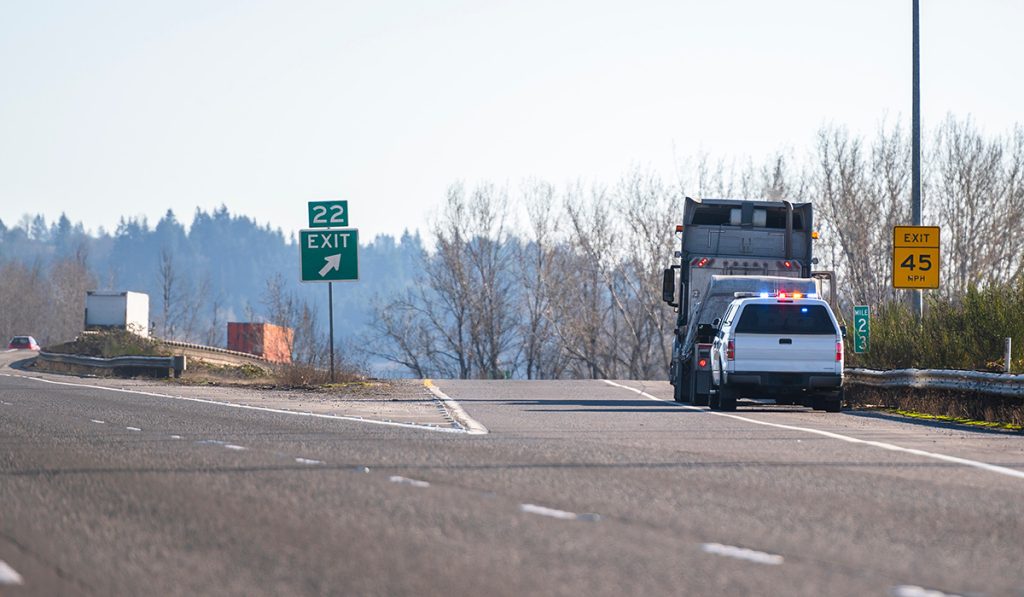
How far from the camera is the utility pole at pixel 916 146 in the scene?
89.3 ft

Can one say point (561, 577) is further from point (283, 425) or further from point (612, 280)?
point (612, 280)

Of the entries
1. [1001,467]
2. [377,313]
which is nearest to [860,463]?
[1001,467]

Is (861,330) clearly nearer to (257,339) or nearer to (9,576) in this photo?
(9,576)

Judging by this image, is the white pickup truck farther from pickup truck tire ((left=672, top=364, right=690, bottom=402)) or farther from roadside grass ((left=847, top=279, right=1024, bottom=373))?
pickup truck tire ((left=672, top=364, right=690, bottom=402))

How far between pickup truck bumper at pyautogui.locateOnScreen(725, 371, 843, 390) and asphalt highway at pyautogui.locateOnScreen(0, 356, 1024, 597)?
6185mm

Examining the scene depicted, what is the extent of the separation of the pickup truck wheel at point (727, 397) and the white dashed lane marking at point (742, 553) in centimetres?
1582

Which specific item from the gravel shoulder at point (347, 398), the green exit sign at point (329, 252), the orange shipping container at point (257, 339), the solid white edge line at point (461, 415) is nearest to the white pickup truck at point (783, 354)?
the solid white edge line at point (461, 415)

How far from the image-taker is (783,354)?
916 inches

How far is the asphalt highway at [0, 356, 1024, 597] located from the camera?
21.9 ft

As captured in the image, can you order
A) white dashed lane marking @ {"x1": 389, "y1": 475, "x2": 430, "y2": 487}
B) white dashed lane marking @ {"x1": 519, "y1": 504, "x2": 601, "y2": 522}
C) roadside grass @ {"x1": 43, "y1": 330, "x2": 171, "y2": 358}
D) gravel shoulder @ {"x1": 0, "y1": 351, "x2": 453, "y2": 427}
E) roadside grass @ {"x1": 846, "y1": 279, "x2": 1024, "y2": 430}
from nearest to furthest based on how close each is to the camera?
white dashed lane marking @ {"x1": 519, "y1": 504, "x2": 601, "y2": 522}, white dashed lane marking @ {"x1": 389, "y1": 475, "x2": 430, "y2": 487}, roadside grass @ {"x1": 846, "y1": 279, "x2": 1024, "y2": 430}, gravel shoulder @ {"x1": 0, "y1": 351, "x2": 453, "y2": 427}, roadside grass @ {"x1": 43, "y1": 330, "x2": 171, "y2": 358}

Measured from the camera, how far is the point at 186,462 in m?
12.4

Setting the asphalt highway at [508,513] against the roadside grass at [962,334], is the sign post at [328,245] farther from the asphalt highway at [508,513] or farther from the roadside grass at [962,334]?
the asphalt highway at [508,513]

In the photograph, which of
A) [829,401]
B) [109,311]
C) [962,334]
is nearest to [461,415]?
[829,401]

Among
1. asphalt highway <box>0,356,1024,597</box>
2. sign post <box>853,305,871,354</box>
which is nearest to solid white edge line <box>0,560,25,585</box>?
asphalt highway <box>0,356,1024,597</box>
